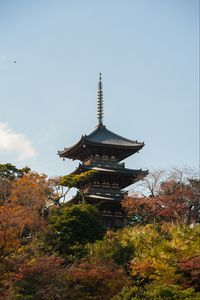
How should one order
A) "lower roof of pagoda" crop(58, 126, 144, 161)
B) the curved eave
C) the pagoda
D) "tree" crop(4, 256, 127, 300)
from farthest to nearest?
1. "lower roof of pagoda" crop(58, 126, 144, 161)
2. the curved eave
3. the pagoda
4. "tree" crop(4, 256, 127, 300)

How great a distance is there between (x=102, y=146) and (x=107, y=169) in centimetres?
241

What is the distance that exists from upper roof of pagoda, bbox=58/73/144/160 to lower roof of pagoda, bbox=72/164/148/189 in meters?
2.16

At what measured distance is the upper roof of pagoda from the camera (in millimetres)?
44537

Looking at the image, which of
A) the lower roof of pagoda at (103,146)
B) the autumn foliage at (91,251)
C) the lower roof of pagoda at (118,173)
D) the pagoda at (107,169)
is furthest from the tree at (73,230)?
the lower roof of pagoda at (103,146)

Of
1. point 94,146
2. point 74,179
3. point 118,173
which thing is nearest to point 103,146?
point 94,146

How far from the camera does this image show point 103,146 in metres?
44.6

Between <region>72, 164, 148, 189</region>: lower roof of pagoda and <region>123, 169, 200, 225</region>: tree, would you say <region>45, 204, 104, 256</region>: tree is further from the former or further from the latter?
<region>72, 164, 148, 189</region>: lower roof of pagoda

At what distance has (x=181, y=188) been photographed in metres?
39.4

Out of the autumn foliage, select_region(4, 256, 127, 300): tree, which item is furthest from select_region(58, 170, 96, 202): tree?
select_region(4, 256, 127, 300): tree

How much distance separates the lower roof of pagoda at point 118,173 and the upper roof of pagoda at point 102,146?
7.10ft

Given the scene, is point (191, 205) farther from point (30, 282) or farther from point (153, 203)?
point (30, 282)

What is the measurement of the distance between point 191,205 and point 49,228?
12.3 m

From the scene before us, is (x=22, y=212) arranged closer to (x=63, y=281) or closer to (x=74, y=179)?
(x=63, y=281)

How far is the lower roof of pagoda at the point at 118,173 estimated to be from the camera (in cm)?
4281
